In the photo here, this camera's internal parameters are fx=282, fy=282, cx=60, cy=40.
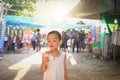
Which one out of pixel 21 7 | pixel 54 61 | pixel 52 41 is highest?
pixel 21 7

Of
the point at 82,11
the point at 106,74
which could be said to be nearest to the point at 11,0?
the point at 82,11

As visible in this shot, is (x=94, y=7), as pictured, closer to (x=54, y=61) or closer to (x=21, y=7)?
(x=21, y=7)


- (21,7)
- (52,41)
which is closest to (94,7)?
(21,7)

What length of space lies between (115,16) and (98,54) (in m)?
2.47

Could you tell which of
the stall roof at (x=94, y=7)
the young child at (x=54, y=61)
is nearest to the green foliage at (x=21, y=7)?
the stall roof at (x=94, y=7)

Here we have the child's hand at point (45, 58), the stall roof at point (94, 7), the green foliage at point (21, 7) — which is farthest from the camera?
the green foliage at point (21, 7)

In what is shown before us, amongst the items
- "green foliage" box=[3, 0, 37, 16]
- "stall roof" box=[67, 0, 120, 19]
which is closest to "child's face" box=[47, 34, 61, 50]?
"stall roof" box=[67, 0, 120, 19]

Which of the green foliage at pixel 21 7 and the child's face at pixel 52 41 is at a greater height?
the green foliage at pixel 21 7

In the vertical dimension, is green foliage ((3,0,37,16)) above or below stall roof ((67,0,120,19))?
above

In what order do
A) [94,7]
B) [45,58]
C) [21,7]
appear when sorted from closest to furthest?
[45,58] → [94,7] → [21,7]

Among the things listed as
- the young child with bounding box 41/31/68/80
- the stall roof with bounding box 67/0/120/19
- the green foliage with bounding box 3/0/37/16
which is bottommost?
the young child with bounding box 41/31/68/80

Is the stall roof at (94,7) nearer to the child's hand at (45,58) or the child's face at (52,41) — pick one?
the child's face at (52,41)

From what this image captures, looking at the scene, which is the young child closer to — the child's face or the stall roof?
the child's face

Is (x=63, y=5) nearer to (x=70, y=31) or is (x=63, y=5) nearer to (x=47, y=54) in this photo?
(x=70, y=31)
